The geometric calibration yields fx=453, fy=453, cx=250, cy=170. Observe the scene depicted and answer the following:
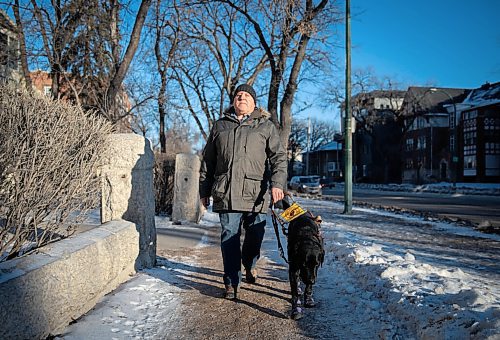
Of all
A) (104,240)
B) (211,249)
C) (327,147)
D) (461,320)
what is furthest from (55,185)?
(327,147)

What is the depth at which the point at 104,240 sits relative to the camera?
14.1ft

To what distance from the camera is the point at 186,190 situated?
11.6m

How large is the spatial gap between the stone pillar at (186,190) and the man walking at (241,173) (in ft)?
22.5

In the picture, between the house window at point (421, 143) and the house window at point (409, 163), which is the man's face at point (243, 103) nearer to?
the house window at point (421, 143)

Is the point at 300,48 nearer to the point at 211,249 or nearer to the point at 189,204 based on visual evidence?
the point at 189,204

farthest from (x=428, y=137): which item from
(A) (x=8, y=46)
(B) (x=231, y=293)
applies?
(B) (x=231, y=293)

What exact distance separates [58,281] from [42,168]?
46.7 inches

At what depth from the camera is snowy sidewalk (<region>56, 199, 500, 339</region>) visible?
11.6 ft

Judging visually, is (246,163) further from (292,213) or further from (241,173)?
(292,213)

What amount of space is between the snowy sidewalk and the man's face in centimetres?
193

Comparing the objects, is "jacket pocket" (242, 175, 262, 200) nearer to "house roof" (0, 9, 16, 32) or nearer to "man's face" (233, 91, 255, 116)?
"man's face" (233, 91, 255, 116)

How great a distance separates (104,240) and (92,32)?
11949 mm

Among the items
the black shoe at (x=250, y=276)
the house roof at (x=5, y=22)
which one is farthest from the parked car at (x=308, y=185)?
the black shoe at (x=250, y=276)

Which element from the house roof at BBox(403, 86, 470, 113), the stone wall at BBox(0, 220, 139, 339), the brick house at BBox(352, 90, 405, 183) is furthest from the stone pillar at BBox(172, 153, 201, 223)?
the house roof at BBox(403, 86, 470, 113)
